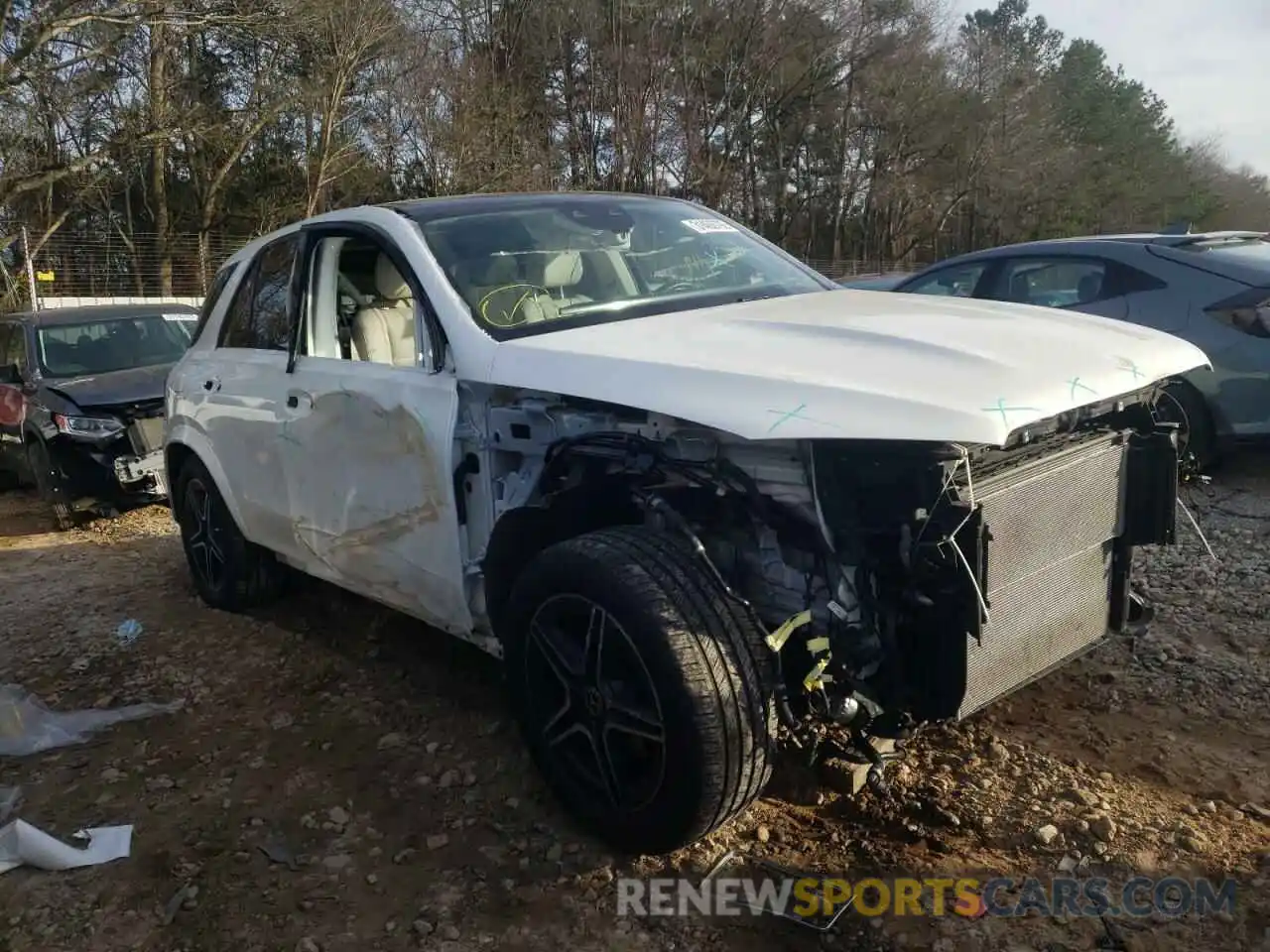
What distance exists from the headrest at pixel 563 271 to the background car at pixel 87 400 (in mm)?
5149

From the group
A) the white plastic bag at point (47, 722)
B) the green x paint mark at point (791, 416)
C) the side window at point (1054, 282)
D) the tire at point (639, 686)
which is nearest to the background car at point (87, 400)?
the white plastic bag at point (47, 722)

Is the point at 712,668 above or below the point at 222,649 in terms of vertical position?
above

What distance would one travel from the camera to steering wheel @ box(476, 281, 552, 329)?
10.5 ft

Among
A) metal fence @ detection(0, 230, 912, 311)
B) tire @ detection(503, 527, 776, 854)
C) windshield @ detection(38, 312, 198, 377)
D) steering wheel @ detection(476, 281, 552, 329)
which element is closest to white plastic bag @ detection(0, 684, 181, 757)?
tire @ detection(503, 527, 776, 854)

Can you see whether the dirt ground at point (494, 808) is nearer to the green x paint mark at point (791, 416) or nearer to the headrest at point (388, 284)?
the green x paint mark at point (791, 416)

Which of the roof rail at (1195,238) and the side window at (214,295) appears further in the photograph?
the roof rail at (1195,238)

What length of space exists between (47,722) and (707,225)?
334 cm

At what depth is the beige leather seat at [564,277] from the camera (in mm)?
3396

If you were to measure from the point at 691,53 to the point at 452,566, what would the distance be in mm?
34942

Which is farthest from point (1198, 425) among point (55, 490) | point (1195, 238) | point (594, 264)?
point (55, 490)

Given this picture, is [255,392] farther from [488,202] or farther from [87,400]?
[87,400]

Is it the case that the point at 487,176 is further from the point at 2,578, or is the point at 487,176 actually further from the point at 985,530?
the point at 985,530

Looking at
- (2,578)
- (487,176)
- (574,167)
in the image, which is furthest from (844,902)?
(574,167)

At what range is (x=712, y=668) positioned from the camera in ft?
A: 8.12
